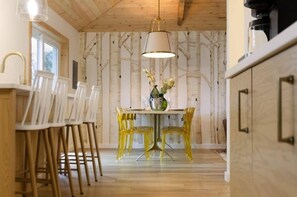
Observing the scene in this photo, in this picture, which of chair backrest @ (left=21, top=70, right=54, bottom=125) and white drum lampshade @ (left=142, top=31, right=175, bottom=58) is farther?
white drum lampshade @ (left=142, top=31, right=175, bottom=58)

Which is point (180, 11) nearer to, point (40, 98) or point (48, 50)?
point (48, 50)

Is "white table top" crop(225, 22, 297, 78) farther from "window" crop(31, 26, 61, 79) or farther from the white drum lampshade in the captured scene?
"window" crop(31, 26, 61, 79)

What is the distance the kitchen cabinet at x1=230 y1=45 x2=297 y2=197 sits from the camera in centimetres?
79

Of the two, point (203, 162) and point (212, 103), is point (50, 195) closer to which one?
point (203, 162)

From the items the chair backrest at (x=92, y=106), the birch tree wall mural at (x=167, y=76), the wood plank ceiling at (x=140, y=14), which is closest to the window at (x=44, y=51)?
the wood plank ceiling at (x=140, y=14)

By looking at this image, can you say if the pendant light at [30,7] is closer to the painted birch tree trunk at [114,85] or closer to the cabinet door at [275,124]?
the cabinet door at [275,124]

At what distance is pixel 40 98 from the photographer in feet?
8.30

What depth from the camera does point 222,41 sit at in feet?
24.0

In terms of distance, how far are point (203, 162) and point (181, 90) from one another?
2.32m

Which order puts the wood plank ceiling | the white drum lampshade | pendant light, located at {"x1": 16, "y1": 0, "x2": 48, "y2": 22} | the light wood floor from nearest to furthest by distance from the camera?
the light wood floor, pendant light, located at {"x1": 16, "y1": 0, "x2": 48, "y2": 22}, the white drum lampshade, the wood plank ceiling

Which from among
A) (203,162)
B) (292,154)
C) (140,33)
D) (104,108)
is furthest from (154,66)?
(292,154)

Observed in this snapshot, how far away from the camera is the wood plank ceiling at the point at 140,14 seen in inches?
252

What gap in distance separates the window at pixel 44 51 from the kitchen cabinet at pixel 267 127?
14.3 feet

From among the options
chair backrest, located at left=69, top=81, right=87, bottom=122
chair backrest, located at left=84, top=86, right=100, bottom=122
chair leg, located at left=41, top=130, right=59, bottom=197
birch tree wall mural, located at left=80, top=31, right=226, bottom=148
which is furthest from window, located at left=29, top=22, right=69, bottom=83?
chair leg, located at left=41, top=130, right=59, bottom=197
